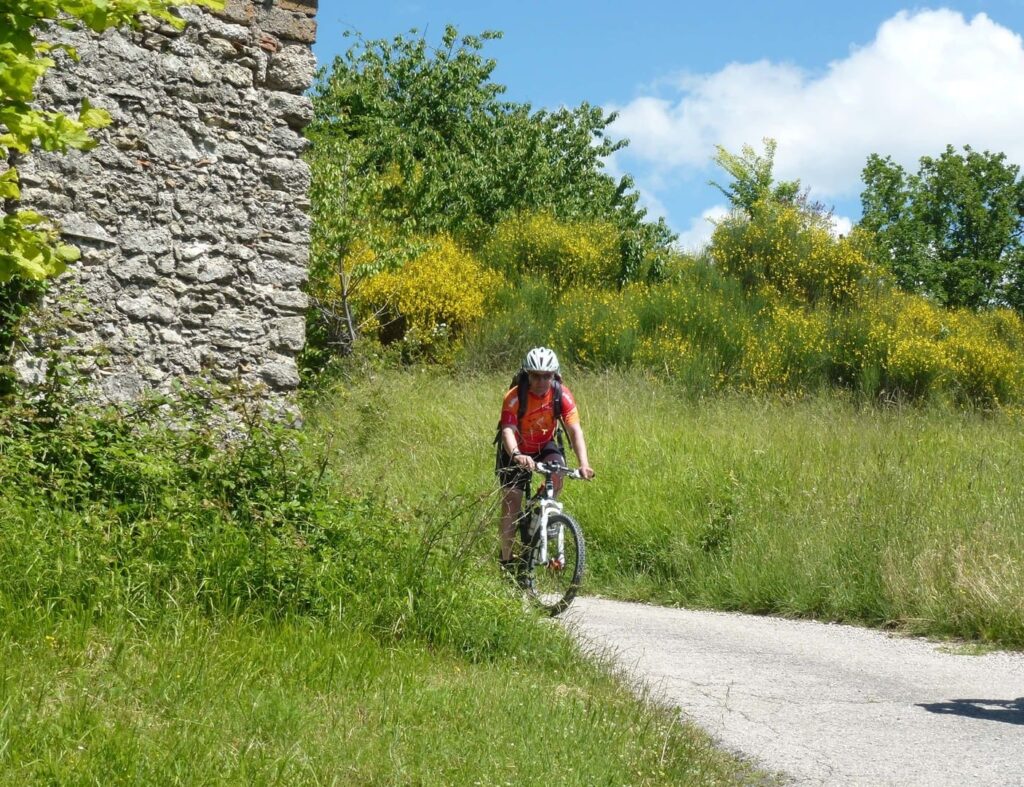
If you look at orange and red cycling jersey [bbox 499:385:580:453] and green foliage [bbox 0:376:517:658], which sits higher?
orange and red cycling jersey [bbox 499:385:580:453]

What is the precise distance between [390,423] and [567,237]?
31.3ft

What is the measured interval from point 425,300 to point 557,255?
14.2 feet

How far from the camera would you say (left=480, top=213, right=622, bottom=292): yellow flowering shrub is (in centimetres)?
2284

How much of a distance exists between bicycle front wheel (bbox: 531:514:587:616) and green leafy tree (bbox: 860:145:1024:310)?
3908 cm

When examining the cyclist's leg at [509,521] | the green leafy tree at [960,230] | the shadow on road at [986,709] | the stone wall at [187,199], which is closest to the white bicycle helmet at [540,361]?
the cyclist's leg at [509,521]

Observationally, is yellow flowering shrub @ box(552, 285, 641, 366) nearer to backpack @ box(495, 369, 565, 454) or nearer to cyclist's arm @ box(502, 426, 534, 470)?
backpack @ box(495, 369, 565, 454)

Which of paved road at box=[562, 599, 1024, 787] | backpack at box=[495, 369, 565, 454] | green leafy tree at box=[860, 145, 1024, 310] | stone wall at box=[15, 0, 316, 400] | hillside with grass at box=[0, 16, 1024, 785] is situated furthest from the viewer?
green leafy tree at box=[860, 145, 1024, 310]

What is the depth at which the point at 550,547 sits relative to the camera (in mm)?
8578

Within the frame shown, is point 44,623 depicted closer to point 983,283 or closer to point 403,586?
point 403,586

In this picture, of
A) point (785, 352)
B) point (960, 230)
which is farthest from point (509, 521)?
point (960, 230)

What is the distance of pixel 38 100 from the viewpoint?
30.1ft

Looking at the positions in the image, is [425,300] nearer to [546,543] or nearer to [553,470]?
[553,470]

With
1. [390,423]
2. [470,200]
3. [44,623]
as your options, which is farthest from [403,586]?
[470,200]

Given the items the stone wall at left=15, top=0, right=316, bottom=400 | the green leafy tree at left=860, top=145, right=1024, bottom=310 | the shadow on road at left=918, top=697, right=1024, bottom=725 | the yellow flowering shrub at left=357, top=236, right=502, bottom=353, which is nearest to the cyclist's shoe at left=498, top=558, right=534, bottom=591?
the shadow on road at left=918, top=697, right=1024, bottom=725
